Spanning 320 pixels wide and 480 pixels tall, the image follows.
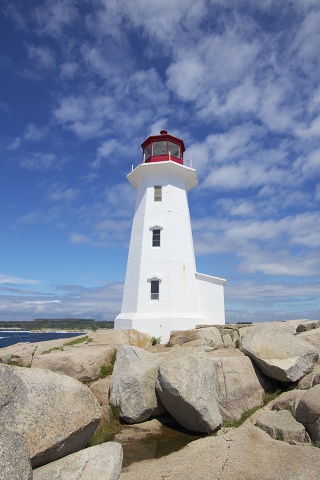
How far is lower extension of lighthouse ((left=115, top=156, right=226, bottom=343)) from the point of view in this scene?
67.1 ft

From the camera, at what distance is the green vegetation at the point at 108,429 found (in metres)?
9.07

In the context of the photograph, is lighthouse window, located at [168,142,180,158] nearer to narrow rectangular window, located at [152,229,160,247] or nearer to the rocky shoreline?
narrow rectangular window, located at [152,229,160,247]

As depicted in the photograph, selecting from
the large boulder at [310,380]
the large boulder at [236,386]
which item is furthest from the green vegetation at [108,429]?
the large boulder at [310,380]

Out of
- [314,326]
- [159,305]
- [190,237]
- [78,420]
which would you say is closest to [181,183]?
[190,237]

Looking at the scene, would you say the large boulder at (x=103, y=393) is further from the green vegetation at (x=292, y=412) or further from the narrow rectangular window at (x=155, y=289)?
the narrow rectangular window at (x=155, y=289)

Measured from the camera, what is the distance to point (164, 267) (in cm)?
2116

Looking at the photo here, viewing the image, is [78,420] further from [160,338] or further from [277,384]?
[160,338]

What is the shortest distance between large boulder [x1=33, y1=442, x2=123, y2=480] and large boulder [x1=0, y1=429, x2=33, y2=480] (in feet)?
2.90

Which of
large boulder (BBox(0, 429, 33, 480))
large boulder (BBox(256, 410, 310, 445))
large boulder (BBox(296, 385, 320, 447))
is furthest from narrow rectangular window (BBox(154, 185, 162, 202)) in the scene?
large boulder (BBox(0, 429, 33, 480))

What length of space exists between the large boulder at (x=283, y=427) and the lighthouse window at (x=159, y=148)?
18.6 metres

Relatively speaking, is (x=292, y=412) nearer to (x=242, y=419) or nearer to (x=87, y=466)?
(x=242, y=419)

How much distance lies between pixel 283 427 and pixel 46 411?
216 inches

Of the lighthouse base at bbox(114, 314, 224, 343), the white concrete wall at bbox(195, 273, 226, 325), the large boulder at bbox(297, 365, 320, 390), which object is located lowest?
the large boulder at bbox(297, 365, 320, 390)

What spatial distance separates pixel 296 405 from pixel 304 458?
2.21 m
